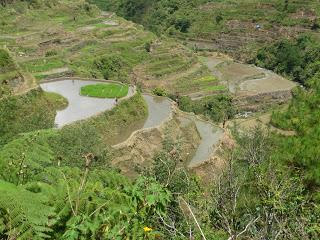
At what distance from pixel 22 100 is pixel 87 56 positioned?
2326cm

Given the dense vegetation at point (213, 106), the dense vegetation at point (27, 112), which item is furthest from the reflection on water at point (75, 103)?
the dense vegetation at point (213, 106)

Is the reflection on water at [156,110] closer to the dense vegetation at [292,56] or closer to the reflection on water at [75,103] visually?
the reflection on water at [75,103]

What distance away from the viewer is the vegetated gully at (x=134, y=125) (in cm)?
2467

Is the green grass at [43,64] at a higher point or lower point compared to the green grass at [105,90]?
lower

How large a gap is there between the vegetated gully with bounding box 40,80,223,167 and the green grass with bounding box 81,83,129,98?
12.9 inches

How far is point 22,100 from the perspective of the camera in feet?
74.8

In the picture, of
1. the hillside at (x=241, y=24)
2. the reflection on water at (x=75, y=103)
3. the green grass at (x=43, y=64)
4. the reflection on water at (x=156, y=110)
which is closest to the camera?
the reflection on water at (x=75, y=103)

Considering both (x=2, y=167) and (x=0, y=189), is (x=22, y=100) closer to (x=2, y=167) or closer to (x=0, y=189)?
(x=2, y=167)

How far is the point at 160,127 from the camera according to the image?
82.6ft

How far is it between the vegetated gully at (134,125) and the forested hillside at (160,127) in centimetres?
28

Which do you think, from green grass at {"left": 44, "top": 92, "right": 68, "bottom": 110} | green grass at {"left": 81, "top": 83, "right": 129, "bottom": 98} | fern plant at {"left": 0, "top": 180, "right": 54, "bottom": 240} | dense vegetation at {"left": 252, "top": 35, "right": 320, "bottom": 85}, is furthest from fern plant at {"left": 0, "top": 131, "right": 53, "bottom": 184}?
dense vegetation at {"left": 252, "top": 35, "right": 320, "bottom": 85}

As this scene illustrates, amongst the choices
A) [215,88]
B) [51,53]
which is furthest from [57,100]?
[215,88]

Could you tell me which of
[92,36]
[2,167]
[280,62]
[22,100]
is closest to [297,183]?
[2,167]

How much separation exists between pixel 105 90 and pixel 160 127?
14.8ft
